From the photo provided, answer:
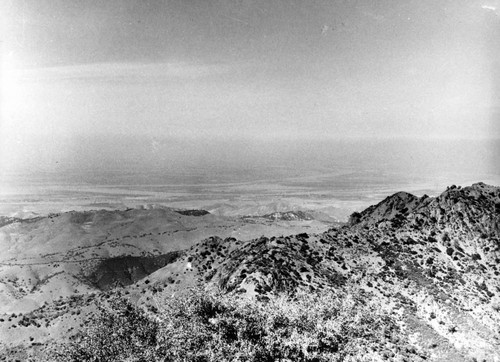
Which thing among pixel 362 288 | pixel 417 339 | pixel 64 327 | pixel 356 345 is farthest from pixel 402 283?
pixel 64 327

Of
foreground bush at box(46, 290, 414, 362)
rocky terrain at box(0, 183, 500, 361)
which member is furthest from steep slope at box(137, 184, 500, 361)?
foreground bush at box(46, 290, 414, 362)

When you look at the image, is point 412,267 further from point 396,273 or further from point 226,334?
point 226,334

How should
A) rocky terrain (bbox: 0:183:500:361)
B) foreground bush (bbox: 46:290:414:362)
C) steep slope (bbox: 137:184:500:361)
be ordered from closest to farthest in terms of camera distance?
foreground bush (bbox: 46:290:414:362) < rocky terrain (bbox: 0:183:500:361) < steep slope (bbox: 137:184:500:361)

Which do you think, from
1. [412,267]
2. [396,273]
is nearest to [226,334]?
[396,273]

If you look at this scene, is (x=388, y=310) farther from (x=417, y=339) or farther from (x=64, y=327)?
(x=64, y=327)

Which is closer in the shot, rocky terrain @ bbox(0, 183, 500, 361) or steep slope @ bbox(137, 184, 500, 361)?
Result: rocky terrain @ bbox(0, 183, 500, 361)

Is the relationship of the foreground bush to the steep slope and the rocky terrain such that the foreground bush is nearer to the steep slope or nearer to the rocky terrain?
the rocky terrain
